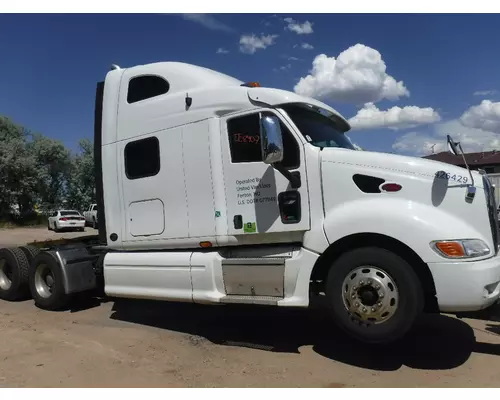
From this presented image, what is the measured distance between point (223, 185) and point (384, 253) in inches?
79.1

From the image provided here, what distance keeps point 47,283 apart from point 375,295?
18.0 feet

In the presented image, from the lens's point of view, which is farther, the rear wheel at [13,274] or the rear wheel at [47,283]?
the rear wheel at [13,274]

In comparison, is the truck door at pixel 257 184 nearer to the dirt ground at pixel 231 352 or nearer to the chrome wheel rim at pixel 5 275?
the dirt ground at pixel 231 352

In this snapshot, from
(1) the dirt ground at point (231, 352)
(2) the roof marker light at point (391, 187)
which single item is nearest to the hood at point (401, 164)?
(2) the roof marker light at point (391, 187)

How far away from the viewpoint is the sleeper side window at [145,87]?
617cm

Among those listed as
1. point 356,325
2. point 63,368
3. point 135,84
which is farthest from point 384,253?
point 135,84

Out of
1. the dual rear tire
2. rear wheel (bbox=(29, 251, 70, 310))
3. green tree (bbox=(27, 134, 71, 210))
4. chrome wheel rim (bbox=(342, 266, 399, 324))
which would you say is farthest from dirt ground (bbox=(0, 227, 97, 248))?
chrome wheel rim (bbox=(342, 266, 399, 324))

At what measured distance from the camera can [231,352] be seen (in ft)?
17.0

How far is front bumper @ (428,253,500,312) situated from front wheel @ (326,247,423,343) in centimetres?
21

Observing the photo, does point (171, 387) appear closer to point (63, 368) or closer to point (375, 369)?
point (63, 368)

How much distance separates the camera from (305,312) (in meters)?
6.94

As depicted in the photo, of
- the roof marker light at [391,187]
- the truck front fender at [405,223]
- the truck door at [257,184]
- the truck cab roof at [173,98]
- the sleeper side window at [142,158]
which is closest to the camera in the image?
the truck front fender at [405,223]

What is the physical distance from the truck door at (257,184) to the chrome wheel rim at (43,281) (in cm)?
373

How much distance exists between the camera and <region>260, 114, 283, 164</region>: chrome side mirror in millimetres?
4695
